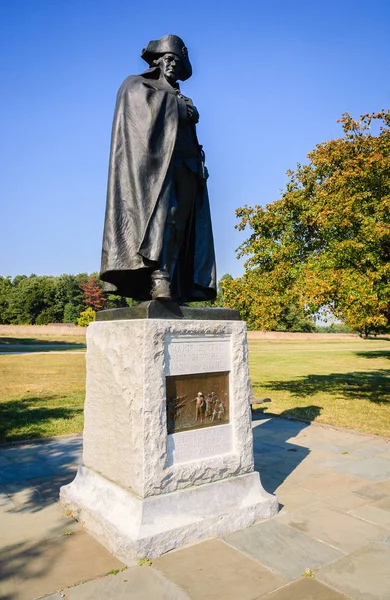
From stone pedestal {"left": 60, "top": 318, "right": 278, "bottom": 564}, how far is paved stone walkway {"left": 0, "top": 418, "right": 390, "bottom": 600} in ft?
0.52

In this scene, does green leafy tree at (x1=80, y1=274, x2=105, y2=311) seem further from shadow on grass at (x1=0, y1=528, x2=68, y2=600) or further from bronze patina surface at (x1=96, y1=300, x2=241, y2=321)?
shadow on grass at (x1=0, y1=528, x2=68, y2=600)

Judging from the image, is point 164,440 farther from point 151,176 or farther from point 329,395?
point 329,395

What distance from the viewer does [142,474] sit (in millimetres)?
3162

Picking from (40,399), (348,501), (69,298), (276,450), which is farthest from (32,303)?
(348,501)

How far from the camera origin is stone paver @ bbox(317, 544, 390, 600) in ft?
8.88

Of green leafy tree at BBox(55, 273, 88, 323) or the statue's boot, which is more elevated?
green leafy tree at BBox(55, 273, 88, 323)

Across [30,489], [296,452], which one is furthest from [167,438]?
[296,452]

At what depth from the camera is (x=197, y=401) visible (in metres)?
3.60

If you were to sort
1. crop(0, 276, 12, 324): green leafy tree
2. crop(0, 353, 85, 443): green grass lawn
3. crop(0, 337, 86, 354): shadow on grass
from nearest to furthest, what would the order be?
crop(0, 353, 85, 443): green grass lawn → crop(0, 337, 86, 354): shadow on grass → crop(0, 276, 12, 324): green leafy tree

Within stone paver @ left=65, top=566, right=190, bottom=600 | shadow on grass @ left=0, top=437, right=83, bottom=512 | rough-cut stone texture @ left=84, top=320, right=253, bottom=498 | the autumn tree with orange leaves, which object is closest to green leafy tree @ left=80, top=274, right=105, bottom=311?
the autumn tree with orange leaves

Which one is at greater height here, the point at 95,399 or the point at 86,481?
the point at 95,399

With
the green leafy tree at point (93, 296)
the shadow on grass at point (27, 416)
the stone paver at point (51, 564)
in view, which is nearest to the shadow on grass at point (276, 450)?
the stone paver at point (51, 564)

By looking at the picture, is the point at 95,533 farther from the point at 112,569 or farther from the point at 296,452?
the point at 296,452

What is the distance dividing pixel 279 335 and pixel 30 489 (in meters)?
45.3
